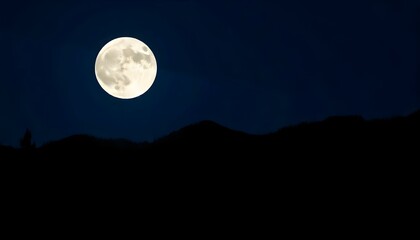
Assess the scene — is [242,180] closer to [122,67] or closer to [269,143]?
[269,143]

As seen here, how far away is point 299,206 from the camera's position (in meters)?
19.9

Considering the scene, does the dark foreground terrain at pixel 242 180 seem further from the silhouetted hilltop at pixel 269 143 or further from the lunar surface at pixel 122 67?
the lunar surface at pixel 122 67

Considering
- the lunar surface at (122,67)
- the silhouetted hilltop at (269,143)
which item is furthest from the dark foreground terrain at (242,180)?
the lunar surface at (122,67)

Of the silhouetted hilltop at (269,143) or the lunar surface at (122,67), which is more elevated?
the lunar surface at (122,67)

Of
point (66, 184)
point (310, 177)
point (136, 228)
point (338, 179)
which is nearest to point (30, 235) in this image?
point (66, 184)

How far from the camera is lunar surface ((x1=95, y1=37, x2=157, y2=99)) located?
44.6m

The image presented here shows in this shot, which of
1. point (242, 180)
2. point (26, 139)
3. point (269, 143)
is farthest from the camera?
point (26, 139)

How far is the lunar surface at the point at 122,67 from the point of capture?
44.6 metres

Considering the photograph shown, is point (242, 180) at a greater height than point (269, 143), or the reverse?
point (269, 143)

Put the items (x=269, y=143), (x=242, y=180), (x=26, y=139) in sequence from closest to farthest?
(x=242, y=180) → (x=269, y=143) → (x=26, y=139)

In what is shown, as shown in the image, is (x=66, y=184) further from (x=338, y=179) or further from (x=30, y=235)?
(x=338, y=179)

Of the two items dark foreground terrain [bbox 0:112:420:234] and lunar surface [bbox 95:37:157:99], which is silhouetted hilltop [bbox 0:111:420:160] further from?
lunar surface [bbox 95:37:157:99]

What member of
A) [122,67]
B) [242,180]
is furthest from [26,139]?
[242,180]

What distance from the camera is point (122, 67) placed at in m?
44.5
